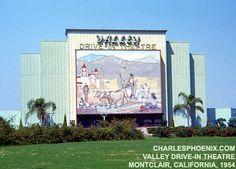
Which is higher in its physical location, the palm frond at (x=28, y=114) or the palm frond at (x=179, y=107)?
the palm frond at (x=179, y=107)

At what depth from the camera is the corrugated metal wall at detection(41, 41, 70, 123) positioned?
6794 centimetres

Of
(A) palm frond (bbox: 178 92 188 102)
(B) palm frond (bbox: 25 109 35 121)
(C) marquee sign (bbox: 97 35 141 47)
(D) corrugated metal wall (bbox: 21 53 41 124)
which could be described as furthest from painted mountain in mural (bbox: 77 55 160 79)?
(B) palm frond (bbox: 25 109 35 121)

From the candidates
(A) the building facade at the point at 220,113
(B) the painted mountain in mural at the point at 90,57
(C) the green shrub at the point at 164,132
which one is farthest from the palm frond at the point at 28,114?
(A) the building facade at the point at 220,113

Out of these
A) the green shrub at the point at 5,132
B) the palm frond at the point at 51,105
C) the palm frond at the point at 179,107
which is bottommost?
the green shrub at the point at 5,132

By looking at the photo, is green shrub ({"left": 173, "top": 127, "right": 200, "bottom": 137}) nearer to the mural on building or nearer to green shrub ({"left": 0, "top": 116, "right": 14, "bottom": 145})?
green shrub ({"left": 0, "top": 116, "right": 14, "bottom": 145})

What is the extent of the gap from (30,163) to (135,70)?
51578mm

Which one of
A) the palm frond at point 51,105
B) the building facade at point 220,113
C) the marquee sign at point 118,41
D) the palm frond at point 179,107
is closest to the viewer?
the palm frond at point 51,105

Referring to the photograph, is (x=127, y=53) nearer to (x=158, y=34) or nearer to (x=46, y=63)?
(x=158, y=34)

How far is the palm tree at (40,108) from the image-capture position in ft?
216

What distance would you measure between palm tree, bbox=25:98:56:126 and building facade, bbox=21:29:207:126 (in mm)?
1180

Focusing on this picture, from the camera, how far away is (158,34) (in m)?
70.3

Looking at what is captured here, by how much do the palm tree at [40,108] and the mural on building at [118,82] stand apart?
4293mm

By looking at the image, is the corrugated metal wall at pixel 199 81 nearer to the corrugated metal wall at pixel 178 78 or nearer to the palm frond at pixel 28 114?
the corrugated metal wall at pixel 178 78

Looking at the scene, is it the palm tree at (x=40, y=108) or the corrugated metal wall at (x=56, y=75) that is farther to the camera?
the corrugated metal wall at (x=56, y=75)
